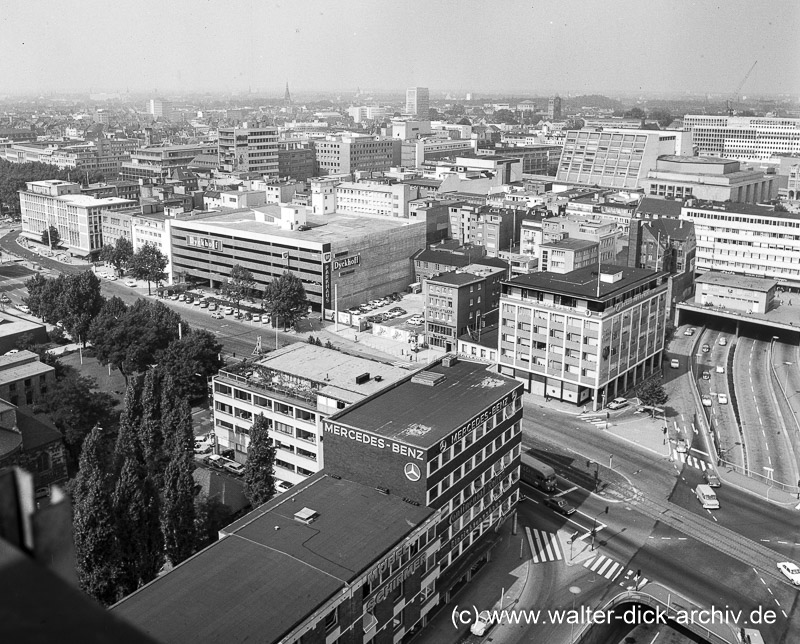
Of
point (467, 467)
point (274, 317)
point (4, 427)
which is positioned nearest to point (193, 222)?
point (274, 317)

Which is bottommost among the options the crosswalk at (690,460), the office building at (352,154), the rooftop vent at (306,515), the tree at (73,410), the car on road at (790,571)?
the crosswalk at (690,460)

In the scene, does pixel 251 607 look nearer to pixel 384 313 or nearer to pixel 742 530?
pixel 742 530

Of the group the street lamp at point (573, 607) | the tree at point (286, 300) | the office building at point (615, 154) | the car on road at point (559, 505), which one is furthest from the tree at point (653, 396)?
the office building at point (615, 154)

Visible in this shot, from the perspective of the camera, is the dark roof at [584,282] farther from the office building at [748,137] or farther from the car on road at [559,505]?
the office building at [748,137]

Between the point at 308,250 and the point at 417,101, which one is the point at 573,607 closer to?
the point at 308,250

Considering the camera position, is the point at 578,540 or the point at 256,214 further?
the point at 256,214

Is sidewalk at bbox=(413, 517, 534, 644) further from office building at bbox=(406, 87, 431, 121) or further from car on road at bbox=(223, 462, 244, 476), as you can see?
office building at bbox=(406, 87, 431, 121)

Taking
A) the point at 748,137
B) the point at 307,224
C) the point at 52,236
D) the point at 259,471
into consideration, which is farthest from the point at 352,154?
the point at 259,471
